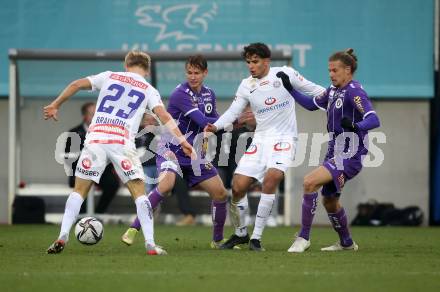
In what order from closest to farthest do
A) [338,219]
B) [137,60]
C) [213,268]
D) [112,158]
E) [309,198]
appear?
[213,268]
[112,158]
[137,60]
[309,198]
[338,219]

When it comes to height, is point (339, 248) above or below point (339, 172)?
below

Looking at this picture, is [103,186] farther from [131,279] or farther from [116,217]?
[131,279]

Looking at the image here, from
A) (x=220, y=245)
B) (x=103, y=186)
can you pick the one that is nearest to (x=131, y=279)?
(x=220, y=245)

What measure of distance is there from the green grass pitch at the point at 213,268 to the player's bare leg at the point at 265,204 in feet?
0.66

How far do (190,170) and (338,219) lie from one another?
189 cm

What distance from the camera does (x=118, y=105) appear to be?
10609 mm

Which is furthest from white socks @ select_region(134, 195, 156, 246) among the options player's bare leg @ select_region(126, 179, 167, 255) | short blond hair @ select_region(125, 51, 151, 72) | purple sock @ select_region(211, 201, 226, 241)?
purple sock @ select_region(211, 201, 226, 241)

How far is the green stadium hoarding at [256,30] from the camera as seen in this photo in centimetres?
1983

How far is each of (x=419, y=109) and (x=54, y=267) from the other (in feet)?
40.7

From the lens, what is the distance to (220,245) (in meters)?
12.4

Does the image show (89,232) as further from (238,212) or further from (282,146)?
(282,146)

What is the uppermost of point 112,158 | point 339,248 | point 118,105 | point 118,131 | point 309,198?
point 118,105

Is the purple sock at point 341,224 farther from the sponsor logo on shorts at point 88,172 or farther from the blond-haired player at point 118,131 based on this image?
the sponsor logo on shorts at point 88,172

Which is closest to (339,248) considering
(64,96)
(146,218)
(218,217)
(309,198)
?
(309,198)
